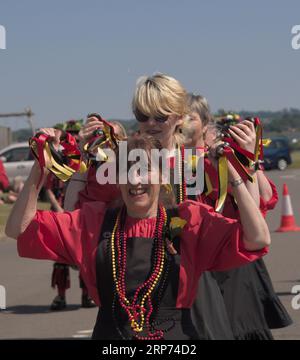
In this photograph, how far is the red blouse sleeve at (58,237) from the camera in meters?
3.97

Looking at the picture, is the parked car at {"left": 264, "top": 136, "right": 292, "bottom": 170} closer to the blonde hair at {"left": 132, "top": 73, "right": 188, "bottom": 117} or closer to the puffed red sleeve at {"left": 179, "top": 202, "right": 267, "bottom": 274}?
the blonde hair at {"left": 132, "top": 73, "right": 188, "bottom": 117}

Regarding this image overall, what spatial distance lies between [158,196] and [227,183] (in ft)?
1.17

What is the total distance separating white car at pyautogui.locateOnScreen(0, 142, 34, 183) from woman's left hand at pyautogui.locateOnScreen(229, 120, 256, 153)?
23035 mm

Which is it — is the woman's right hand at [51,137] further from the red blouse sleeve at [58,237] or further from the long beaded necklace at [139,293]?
the long beaded necklace at [139,293]

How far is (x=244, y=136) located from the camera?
154 inches

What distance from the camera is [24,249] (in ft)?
13.2

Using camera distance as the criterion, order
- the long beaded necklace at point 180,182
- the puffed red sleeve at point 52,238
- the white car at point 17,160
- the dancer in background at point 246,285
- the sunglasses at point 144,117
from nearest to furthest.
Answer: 1. the puffed red sleeve at point 52,238
2. the sunglasses at point 144,117
3. the long beaded necklace at point 180,182
4. the dancer in background at point 246,285
5. the white car at point 17,160

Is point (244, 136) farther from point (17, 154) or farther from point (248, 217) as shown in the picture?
point (17, 154)

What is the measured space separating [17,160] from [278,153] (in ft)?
57.3

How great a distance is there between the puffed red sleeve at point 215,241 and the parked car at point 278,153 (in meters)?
37.9

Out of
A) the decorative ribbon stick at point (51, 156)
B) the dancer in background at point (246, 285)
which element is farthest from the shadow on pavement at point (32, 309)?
the decorative ribbon stick at point (51, 156)

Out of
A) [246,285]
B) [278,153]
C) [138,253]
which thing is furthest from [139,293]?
[278,153]

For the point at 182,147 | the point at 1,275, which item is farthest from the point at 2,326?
the point at 182,147

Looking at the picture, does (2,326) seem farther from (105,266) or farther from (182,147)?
(105,266)
